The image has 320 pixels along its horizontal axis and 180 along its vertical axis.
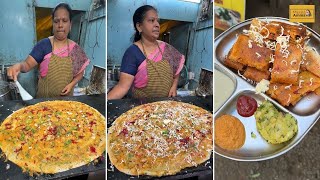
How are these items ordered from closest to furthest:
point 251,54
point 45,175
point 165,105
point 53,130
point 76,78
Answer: point 45,175
point 53,130
point 76,78
point 251,54
point 165,105

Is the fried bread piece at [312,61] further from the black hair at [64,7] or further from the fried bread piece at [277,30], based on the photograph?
the black hair at [64,7]

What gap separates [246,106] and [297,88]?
1.53ft

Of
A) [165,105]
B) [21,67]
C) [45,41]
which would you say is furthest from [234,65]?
[21,67]

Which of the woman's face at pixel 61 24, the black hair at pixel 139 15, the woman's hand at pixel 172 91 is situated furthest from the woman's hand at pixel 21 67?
the woman's hand at pixel 172 91

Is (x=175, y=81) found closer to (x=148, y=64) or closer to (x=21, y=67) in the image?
(x=148, y=64)

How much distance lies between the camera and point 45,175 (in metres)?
3.53

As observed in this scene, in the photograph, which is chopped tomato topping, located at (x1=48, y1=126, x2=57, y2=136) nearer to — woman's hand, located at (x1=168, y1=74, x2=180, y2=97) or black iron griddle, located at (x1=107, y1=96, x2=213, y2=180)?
black iron griddle, located at (x1=107, y1=96, x2=213, y2=180)

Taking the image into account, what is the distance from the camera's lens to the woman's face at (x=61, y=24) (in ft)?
12.1

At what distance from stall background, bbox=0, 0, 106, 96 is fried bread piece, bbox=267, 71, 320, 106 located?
61.4 inches

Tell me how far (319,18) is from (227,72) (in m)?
0.95

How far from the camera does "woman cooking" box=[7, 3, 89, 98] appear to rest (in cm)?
365

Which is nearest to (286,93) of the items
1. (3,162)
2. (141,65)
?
(141,65)

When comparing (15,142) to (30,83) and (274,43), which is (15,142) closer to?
(30,83)

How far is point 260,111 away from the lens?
3969 mm
